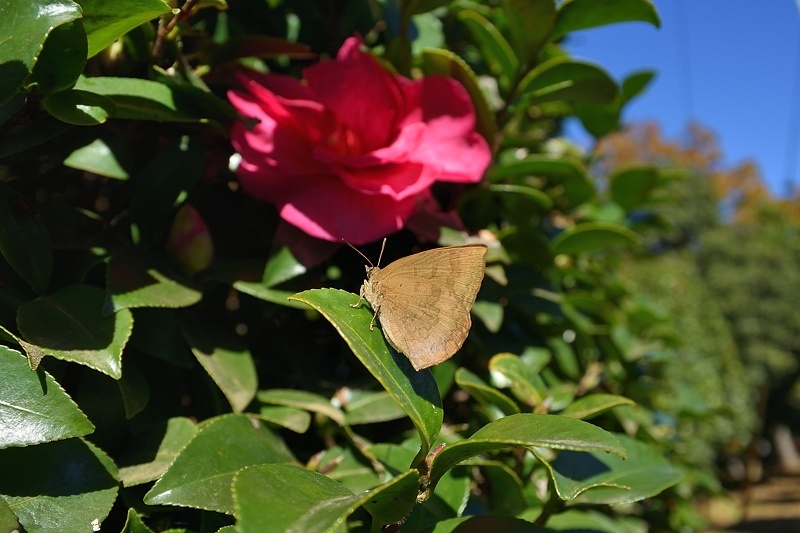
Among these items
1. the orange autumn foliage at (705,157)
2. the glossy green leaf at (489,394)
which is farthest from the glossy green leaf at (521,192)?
the orange autumn foliage at (705,157)

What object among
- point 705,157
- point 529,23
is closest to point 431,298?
point 529,23

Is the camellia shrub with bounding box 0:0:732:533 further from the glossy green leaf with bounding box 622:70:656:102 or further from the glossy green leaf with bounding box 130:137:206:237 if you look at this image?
the glossy green leaf with bounding box 622:70:656:102

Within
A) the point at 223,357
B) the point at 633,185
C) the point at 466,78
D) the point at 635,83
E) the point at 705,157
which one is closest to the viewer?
the point at 223,357

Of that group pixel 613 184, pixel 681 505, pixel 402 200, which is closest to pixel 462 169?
pixel 402 200

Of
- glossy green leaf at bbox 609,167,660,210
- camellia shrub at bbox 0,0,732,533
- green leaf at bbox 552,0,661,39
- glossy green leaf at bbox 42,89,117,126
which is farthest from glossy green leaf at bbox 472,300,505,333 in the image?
glossy green leaf at bbox 609,167,660,210

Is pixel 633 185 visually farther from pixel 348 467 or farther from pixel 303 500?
pixel 303 500
